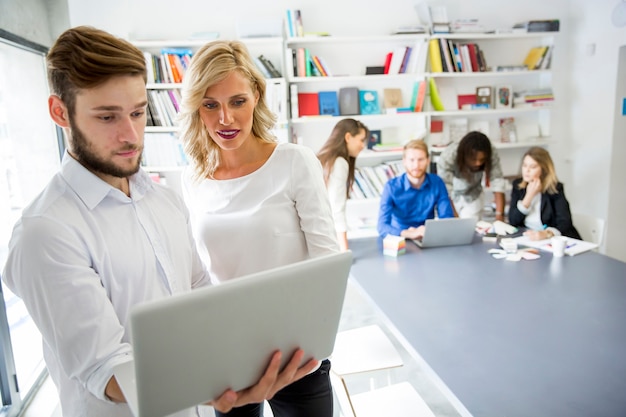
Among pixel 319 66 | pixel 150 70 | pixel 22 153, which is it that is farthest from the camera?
pixel 319 66

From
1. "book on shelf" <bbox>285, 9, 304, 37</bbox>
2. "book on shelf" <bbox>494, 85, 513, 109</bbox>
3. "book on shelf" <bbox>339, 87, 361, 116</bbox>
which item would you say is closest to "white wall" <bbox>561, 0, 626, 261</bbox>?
"book on shelf" <bbox>494, 85, 513, 109</bbox>

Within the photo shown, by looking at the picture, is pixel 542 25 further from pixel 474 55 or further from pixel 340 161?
pixel 340 161

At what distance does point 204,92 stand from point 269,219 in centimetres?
41

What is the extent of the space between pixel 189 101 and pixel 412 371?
215 centimetres

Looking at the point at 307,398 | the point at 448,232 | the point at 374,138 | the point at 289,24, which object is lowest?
the point at 307,398

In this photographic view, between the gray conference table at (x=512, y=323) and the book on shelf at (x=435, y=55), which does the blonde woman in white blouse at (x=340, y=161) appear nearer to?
the gray conference table at (x=512, y=323)

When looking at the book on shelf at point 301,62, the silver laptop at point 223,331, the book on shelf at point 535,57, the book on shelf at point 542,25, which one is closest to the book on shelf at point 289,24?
the book on shelf at point 301,62

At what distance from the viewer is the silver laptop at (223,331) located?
2.26ft

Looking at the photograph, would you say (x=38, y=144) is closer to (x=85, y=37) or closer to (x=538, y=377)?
(x=85, y=37)

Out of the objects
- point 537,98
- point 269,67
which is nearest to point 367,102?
point 269,67

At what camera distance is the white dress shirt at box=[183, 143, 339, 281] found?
129 cm

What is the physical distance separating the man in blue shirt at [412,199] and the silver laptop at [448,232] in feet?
1.05

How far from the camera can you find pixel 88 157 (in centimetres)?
90

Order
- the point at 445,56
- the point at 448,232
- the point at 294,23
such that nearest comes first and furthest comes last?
the point at 448,232
the point at 294,23
the point at 445,56
